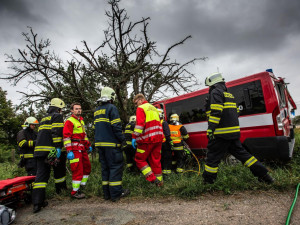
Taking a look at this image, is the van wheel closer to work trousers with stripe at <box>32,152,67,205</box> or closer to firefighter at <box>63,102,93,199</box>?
firefighter at <box>63,102,93,199</box>

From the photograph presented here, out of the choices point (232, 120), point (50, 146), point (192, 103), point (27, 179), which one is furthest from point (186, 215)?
point (192, 103)

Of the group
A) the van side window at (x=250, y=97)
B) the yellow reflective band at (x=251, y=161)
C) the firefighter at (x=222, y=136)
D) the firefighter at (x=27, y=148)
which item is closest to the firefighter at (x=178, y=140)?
the van side window at (x=250, y=97)

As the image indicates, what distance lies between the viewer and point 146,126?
379 centimetres

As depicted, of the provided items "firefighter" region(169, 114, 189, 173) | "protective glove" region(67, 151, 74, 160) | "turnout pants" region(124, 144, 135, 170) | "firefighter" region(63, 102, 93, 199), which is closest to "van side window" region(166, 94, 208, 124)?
"firefighter" region(169, 114, 189, 173)

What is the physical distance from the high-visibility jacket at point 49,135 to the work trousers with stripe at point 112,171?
854 millimetres

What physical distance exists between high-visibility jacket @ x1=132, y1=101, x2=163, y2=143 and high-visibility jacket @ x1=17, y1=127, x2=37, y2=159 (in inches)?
106

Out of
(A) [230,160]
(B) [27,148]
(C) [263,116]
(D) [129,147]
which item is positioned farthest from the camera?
(D) [129,147]

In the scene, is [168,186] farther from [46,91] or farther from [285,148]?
[46,91]

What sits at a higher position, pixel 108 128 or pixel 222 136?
pixel 108 128

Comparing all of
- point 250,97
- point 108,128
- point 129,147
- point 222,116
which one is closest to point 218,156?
point 222,116

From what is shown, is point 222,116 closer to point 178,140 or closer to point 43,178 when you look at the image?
point 178,140

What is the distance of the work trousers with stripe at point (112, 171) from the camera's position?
3312 mm

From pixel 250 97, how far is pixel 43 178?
15.2 feet

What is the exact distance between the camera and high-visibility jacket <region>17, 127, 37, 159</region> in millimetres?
4531
